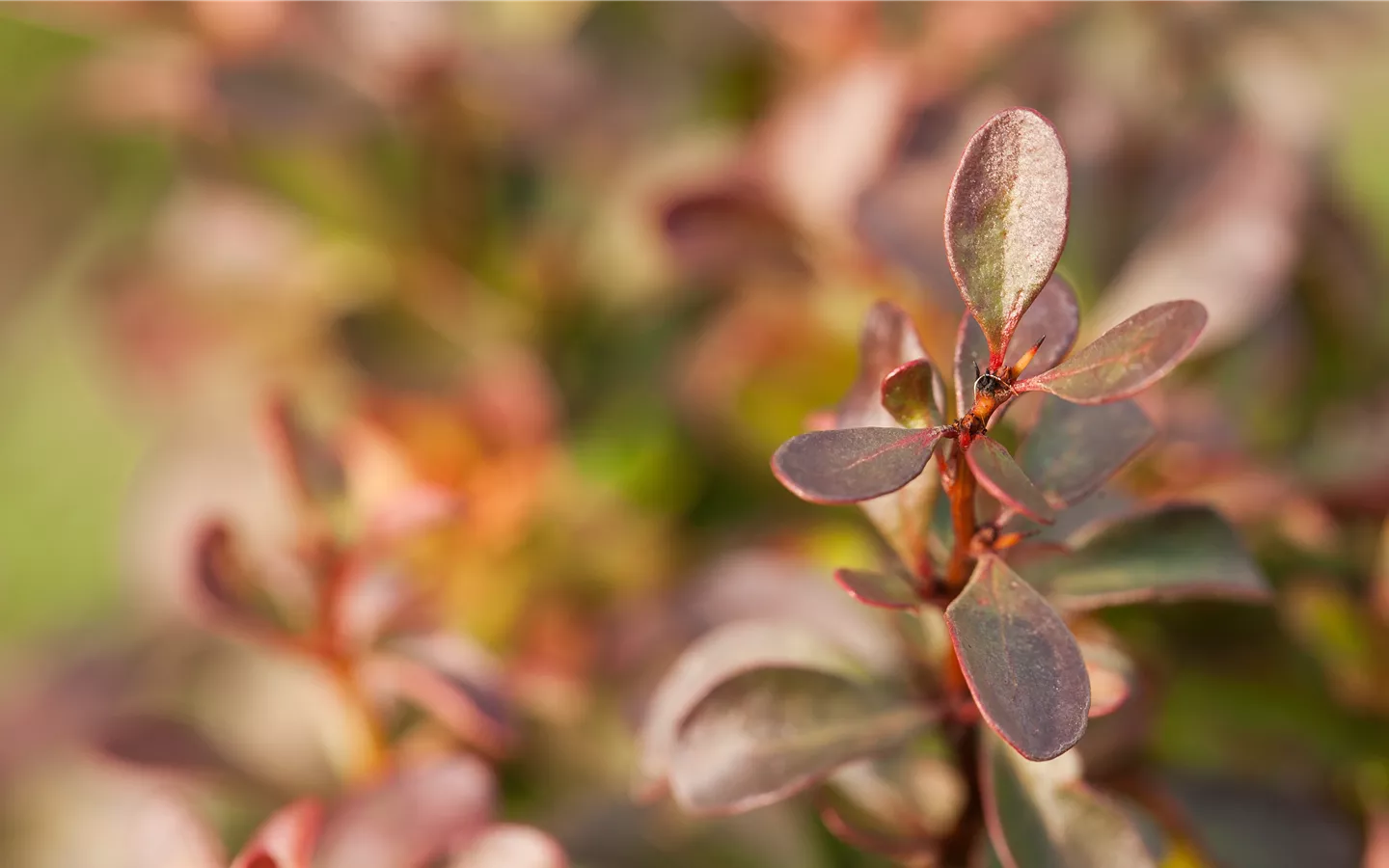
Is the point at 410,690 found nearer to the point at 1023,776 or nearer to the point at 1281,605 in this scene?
the point at 1023,776

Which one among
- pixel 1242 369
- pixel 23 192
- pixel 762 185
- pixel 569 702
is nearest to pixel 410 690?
pixel 569 702

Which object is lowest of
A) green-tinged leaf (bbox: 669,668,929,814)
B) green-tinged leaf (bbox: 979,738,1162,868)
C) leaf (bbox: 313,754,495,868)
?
green-tinged leaf (bbox: 979,738,1162,868)

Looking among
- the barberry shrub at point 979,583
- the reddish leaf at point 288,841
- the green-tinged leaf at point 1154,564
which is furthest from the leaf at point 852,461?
the reddish leaf at point 288,841

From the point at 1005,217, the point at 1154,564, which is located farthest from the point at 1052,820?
the point at 1005,217

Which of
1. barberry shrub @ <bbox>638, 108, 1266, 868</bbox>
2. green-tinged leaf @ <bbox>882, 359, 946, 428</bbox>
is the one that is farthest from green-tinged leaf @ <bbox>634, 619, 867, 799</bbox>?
green-tinged leaf @ <bbox>882, 359, 946, 428</bbox>

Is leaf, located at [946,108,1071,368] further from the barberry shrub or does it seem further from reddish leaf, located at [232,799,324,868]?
reddish leaf, located at [232,799,324,868]

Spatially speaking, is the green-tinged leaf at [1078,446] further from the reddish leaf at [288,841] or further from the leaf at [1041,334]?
the reddish leaf at [288,841]
